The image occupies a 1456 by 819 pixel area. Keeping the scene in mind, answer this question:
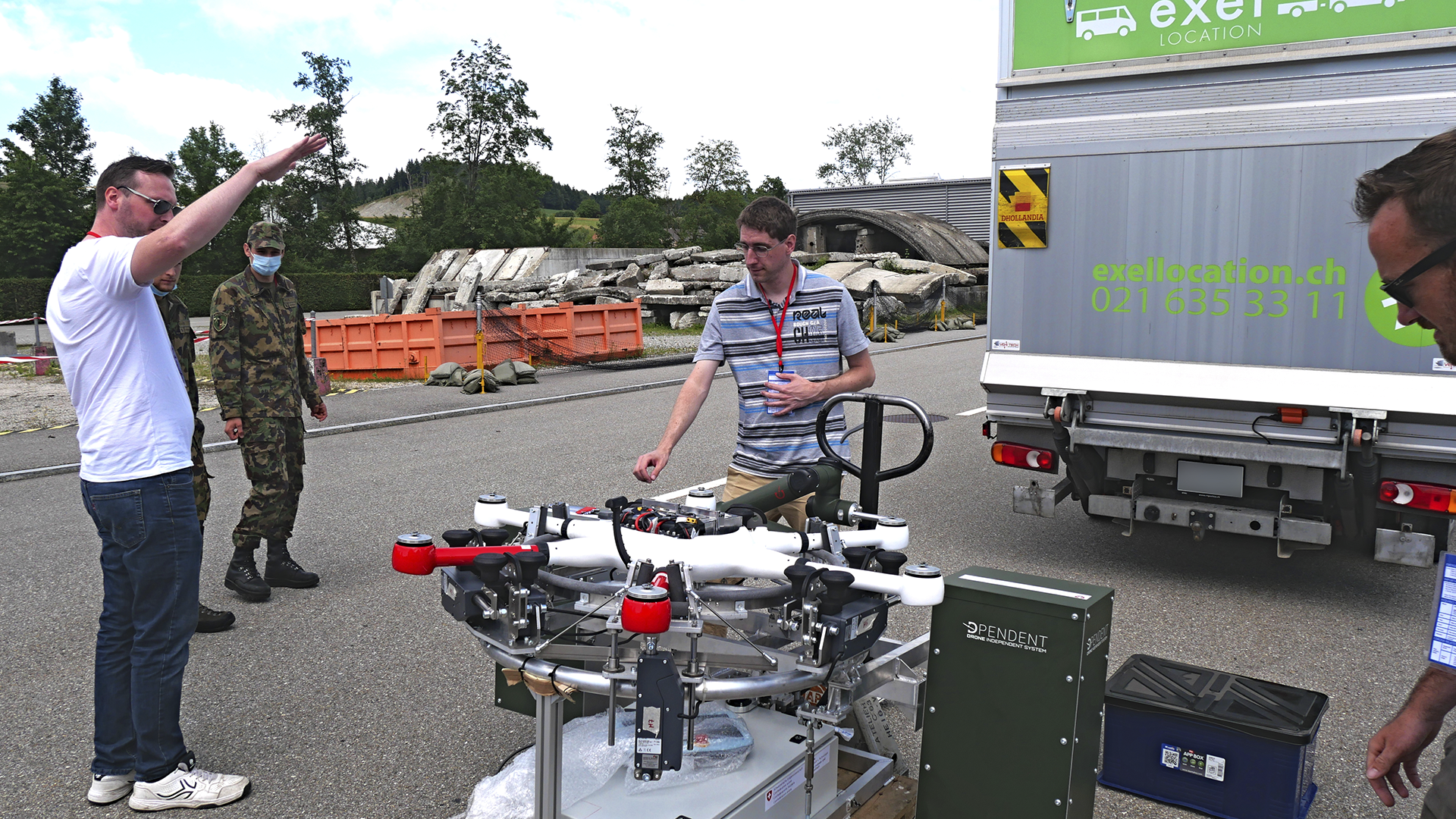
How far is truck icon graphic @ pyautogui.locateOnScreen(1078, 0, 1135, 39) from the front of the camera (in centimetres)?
554

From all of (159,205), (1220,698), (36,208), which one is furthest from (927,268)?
(36,208)

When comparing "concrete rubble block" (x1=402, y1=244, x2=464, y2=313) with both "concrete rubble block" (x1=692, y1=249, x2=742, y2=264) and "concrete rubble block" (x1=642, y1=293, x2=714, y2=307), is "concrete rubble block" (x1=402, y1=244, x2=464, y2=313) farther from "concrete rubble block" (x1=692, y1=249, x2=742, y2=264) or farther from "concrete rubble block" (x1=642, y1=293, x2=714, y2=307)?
"concrete rubble block" (x1=692, y1=249, x2=742, y2=264)

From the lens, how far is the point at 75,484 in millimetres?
8930

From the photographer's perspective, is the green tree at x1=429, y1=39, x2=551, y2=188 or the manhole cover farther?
the green tree at x1=429, y1=39, x2=551, y2=188

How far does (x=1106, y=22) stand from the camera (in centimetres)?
559

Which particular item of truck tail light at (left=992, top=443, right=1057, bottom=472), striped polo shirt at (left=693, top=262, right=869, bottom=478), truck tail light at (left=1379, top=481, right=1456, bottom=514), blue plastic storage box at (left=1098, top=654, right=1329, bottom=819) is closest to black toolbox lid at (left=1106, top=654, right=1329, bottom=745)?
blue plastic storage box at (left=1098, top=654, right=1329, bottom=819)

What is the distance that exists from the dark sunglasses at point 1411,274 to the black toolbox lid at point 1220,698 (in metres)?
2.11

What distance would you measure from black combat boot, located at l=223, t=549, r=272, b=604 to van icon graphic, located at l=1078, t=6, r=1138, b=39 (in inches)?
221

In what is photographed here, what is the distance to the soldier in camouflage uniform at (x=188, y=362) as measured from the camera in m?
5.18

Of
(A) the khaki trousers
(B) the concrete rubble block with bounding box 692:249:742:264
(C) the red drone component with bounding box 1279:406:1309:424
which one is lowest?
(A) the khaki trousers

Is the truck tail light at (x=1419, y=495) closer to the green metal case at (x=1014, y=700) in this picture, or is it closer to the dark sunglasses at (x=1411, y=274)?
the green metal case at (x=1014, y=700)

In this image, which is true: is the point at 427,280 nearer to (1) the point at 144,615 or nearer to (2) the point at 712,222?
(2) the point at 712,222

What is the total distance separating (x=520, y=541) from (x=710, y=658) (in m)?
0.87

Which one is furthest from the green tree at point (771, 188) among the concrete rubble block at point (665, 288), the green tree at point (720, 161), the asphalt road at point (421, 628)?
the asphalt road at point (421, 628)
